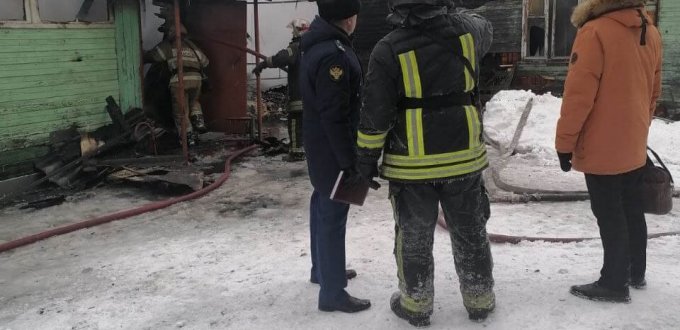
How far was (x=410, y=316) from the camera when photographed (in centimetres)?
332

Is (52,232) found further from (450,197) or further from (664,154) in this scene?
(664,154)

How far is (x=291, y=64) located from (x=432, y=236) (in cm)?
538

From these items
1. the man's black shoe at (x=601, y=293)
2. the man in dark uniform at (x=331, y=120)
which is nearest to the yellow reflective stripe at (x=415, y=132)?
the man in dark uniform at (x=331, y=120)

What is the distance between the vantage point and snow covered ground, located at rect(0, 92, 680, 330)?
11.4 feet

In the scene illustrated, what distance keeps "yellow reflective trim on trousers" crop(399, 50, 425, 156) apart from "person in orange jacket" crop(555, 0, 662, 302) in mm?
912

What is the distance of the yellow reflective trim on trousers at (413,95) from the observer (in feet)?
9.77

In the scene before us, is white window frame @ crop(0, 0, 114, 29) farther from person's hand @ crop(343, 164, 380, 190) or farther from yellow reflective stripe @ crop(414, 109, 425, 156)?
yellow reflective stripe @ crop(414, 109, 425, 156)

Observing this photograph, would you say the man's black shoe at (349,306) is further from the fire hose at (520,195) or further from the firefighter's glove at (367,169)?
the fire hose at (520,195)

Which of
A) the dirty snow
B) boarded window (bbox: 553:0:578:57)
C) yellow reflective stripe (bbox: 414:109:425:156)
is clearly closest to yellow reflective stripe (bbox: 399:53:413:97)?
yellow reflective stripe (bbox: 414:109:425:156)

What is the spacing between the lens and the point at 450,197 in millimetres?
3145

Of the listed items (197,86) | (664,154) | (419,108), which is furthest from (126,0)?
(664,154)

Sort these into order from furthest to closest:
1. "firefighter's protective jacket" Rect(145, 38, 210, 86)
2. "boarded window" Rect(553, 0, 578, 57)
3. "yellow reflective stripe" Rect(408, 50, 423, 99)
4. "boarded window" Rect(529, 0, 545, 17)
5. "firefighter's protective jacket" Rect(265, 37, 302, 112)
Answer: "boarded window" Rect(529, 0, 545, 17), "boarded window" Rect(553, 0, 578, 57), "firefighter's protective jacket" Rect(145, 38, 210, 86), "firefighter's protective jacket" Rect(265, 37, 302, 112), "yellow reflective stripe" Rect(408, 50, 423, 99)

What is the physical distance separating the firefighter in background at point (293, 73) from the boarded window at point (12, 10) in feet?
9.87

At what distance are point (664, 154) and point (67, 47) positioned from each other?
7.86 m
